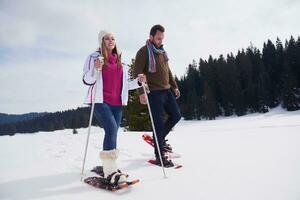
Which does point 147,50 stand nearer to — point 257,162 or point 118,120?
point 118,120

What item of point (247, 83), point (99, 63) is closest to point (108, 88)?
point (99, 63)

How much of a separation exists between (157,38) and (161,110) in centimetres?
132

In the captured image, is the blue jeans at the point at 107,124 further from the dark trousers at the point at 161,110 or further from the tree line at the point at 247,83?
the tree line at the point at 247,83

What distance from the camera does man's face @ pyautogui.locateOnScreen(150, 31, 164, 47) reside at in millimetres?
4786

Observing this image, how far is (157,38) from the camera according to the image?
4812 mm

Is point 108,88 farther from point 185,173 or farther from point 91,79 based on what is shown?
point 185,173

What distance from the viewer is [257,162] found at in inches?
161

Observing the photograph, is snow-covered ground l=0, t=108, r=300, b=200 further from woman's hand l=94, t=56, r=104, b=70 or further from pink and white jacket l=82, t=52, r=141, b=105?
woman's hand l=94, t=56, r=104, b=70

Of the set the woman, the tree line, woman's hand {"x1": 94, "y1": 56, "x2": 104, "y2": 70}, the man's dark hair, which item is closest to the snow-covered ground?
the woman

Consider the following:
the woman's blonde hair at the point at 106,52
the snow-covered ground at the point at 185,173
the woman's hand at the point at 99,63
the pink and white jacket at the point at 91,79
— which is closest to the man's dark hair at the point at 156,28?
the woman's blonde hair at the point at 106,52

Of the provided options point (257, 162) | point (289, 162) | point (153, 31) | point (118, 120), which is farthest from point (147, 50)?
point (289, 162)

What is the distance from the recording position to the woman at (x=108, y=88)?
3.60m

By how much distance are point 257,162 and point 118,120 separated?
225 cm

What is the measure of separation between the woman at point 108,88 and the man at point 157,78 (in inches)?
22.8
